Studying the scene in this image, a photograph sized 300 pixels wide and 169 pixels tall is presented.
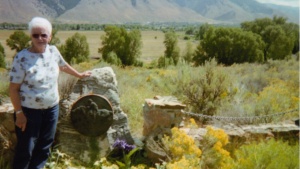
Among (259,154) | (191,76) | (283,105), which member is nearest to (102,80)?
(259,154)

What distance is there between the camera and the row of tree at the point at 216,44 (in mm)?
36062

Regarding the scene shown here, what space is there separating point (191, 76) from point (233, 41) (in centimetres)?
3039

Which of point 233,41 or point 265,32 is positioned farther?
point 265,32

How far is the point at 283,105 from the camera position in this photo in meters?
7.37

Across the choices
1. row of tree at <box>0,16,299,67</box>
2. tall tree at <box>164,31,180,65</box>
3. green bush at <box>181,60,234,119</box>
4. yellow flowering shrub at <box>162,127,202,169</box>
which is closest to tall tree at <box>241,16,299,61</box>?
row of tree at <box>0,16,299,67</box>

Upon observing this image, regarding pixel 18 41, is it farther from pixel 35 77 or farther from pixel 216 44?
pixel 35 77

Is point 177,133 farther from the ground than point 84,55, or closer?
farther from the ground

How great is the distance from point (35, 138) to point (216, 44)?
3510 cm

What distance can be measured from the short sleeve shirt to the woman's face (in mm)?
124

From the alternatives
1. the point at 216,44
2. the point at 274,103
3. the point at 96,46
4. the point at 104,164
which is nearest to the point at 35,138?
the point at 104,164

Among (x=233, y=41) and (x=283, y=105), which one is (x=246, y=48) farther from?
(x=283, y=105)

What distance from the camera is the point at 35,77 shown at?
3.04m

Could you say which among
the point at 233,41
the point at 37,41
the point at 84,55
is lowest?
the point at 84,55

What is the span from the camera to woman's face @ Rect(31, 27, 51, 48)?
2.99m
